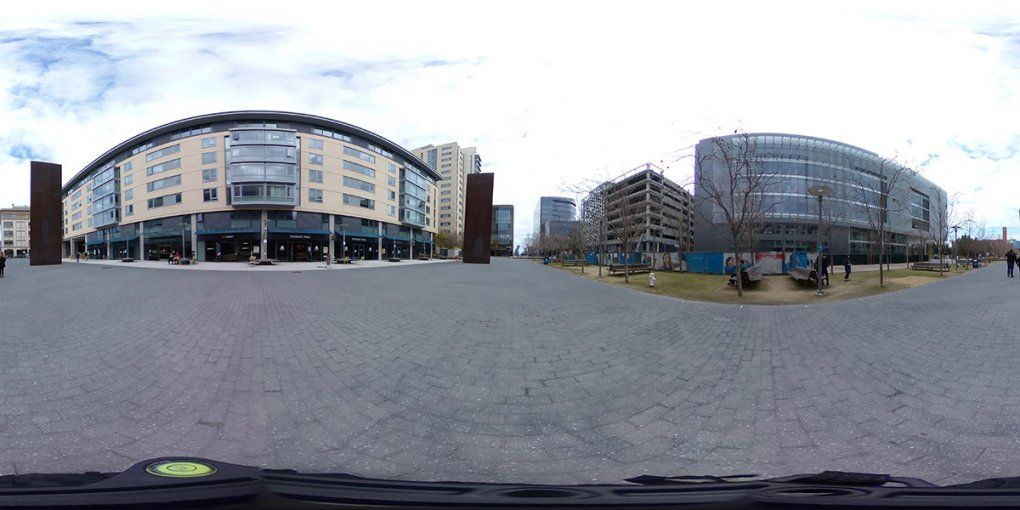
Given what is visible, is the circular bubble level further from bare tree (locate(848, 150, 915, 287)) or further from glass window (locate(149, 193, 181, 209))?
glass window (locate(149, 193, 181, 209))

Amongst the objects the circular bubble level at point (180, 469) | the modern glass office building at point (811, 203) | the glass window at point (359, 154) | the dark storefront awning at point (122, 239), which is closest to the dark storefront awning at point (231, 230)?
the glass window at point (359, 154)

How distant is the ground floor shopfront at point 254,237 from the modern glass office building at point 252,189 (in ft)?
0.35

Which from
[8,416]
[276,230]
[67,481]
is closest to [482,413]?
[67,481]

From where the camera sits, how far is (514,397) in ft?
12.9

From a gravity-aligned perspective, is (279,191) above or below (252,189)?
below

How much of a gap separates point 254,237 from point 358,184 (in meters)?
12.5

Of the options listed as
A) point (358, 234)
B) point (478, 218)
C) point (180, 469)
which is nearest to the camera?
point (180, 469)

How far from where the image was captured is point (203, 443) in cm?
302

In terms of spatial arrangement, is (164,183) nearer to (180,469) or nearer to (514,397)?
(180,469)

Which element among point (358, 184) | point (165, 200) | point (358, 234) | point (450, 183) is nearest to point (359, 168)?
point (358, 184)

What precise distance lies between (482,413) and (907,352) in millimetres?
5716

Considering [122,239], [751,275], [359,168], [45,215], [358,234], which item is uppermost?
[359,168]

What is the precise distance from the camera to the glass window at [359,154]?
47.6m

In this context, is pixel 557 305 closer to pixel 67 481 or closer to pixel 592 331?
pixel 592 331
